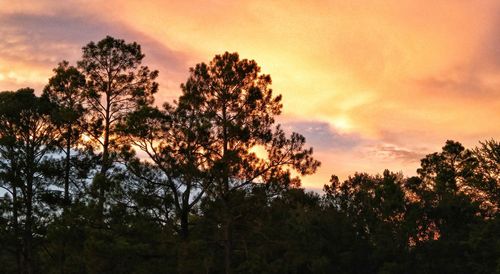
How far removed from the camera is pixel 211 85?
2673cm

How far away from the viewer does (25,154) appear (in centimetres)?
3097

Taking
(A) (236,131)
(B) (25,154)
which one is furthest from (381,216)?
(B) (25,154)

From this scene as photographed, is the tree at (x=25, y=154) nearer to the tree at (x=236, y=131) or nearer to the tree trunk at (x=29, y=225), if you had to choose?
the tree trunk at (x=29, y=225)

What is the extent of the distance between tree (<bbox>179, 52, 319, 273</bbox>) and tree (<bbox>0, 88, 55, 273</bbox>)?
1101 cm

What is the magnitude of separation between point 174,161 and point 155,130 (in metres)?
1.91

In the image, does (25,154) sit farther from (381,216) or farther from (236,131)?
(381,216)

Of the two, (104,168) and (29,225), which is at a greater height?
(104,168)

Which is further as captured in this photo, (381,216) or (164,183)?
(381,216)

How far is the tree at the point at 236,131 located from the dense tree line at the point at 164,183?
57 mm

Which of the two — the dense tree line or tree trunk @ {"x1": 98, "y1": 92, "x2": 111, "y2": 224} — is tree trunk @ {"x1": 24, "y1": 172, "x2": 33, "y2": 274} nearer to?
the dense tree line

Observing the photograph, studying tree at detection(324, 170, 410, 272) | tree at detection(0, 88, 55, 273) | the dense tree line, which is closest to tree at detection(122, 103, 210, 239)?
the dense tree line

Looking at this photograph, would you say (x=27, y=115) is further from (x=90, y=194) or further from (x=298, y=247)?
(x=298, y=247)

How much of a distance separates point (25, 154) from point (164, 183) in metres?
11.6

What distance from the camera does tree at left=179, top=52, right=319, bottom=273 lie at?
24.5m
